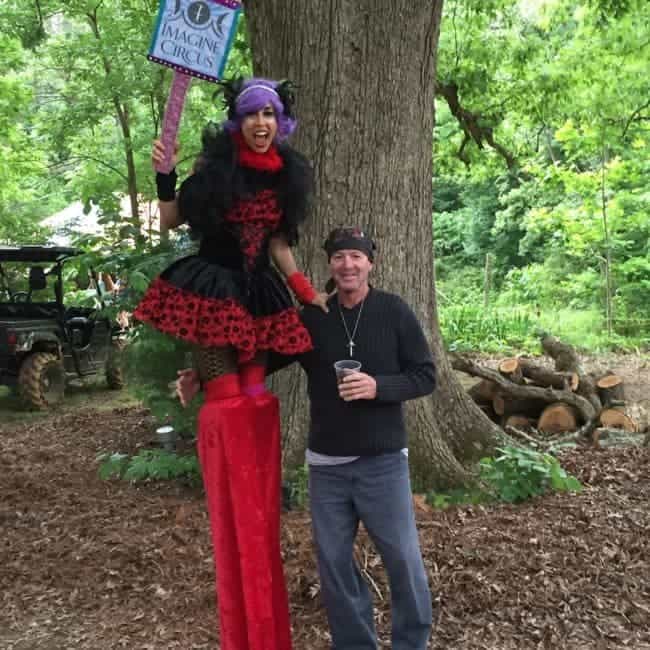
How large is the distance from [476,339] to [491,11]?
524 cm

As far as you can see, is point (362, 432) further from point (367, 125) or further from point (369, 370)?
point (367, 125)

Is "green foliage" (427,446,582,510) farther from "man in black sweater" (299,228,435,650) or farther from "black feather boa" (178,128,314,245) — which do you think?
"black feather boa" (178,128,314,245)

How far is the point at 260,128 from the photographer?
8.76ft

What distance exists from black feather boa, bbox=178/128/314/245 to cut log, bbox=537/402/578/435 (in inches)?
171

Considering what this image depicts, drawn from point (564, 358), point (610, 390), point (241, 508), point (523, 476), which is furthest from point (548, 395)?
point (241, 508)

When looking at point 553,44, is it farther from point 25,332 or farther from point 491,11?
point 25,332

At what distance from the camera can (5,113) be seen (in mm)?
11938

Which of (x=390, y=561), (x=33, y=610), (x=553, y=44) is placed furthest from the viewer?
(x=553, y=44)

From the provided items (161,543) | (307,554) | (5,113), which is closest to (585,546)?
(307,554)

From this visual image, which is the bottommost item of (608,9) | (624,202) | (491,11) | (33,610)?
(33,610)

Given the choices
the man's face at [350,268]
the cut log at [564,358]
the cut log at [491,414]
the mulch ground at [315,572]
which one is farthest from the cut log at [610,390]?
the man's face at [350,268]

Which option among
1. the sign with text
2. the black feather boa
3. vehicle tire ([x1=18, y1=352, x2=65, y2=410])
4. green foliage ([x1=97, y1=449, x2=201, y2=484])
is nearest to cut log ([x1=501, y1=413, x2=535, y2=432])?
green foliage ([x1=97, y1=449, x2=201, y2=484])

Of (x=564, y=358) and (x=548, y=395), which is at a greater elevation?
(x=564, y=358)

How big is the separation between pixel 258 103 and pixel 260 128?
84mm
